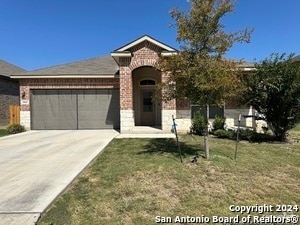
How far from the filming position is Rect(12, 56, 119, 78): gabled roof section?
15.8 m

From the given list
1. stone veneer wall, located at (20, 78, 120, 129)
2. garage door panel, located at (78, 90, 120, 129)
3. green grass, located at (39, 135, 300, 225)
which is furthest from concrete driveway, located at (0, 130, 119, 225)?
stone veneer wall, located at (20, 78, 120, 129)

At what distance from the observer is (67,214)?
4.12m

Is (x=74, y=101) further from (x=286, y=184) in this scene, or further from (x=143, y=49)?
(x=286, y=184)

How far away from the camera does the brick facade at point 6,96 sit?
832 inches

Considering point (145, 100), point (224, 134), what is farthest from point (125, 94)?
point (224, 134)

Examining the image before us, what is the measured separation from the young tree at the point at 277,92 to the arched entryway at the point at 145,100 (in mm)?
6478

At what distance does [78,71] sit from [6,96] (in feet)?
30.8

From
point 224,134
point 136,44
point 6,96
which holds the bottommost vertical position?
point 224,134

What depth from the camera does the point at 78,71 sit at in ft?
53.5

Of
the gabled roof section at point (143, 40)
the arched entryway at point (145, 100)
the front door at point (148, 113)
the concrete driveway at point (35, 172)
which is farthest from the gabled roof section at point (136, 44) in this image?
the concrete driveway at point (35, 172)

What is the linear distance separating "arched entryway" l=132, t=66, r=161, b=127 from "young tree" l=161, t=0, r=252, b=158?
30.3 feet

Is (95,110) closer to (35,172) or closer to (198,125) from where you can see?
(198,125)

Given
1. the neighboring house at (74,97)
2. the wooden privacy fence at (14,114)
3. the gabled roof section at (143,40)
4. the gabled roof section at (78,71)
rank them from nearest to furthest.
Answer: the gabled roof section at (143,40)
the gabled roof section at (78,71)
the neighboring house at (74,97)
the wooden privacy fence at (14,114)

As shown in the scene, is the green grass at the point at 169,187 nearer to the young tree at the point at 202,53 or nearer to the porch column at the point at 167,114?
the young tree at the point at 202,53
